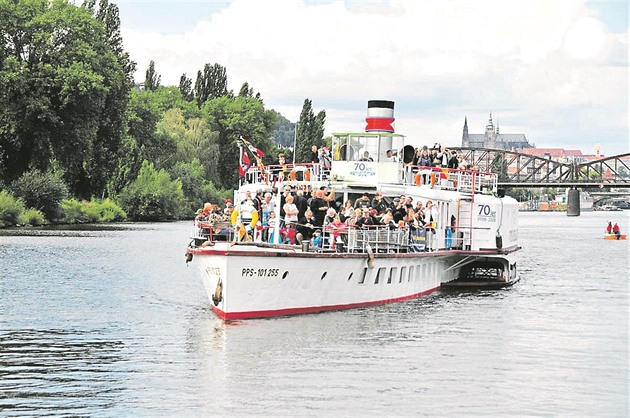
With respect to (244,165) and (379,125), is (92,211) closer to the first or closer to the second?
(379,125)

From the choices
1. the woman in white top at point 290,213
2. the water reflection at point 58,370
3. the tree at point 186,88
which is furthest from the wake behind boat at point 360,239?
the tree at point 186,88

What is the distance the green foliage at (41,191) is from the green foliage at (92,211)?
2821mm

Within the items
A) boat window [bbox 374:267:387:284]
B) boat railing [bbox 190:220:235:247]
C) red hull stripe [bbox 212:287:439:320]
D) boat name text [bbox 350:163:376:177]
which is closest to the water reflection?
red hull stripe [bbox 212:287:439:320]

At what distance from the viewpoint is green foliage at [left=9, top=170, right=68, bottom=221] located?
79.7m

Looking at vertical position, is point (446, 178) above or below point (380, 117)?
below

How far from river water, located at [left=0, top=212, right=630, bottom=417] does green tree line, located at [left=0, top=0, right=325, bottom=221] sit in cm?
3999

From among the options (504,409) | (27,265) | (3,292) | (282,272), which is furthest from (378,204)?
(27,265)

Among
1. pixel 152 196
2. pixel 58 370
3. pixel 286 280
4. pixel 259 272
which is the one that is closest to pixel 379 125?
pixel 286 280

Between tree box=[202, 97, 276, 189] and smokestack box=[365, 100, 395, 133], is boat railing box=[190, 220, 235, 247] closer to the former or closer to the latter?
smokestack box=[365, 100, 395, 133]

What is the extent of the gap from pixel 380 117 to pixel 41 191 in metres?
46.5

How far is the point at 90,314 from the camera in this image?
3133 centimetres

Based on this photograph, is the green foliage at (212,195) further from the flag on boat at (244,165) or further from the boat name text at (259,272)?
the boat name text at (259,272)

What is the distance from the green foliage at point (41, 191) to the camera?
79688mm

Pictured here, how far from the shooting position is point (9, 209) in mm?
75125
